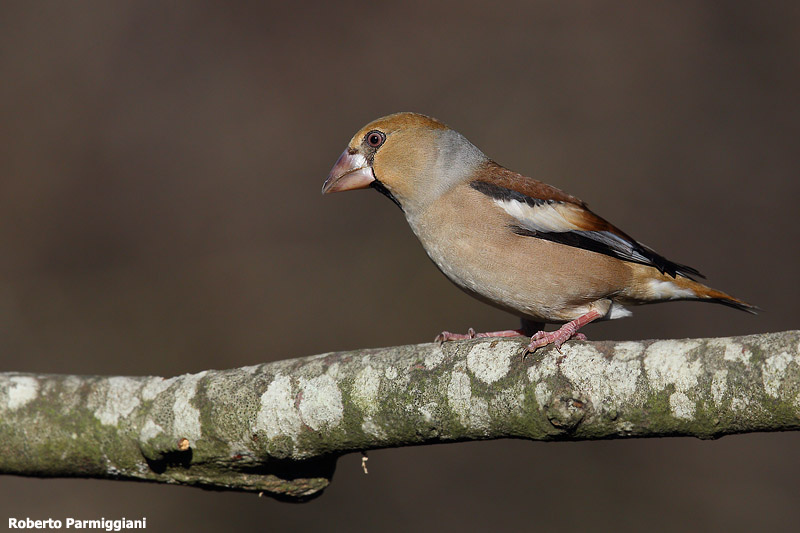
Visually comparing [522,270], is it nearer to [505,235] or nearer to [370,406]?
[505,235]

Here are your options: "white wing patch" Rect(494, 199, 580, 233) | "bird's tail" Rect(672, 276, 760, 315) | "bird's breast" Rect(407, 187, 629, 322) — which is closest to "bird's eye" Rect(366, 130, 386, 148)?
"bird's breast" Rect(407, 187, 629, 322)

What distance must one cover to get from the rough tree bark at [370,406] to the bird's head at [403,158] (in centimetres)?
125

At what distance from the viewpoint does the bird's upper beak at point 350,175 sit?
12.5 ft

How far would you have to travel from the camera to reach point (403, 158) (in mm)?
3746

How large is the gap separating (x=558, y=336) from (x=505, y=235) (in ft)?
2.38

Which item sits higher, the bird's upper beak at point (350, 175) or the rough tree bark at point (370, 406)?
the bird's upper beak at point (350, 175)

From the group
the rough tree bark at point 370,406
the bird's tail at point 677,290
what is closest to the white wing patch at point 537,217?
the bird's tail at point 677,290

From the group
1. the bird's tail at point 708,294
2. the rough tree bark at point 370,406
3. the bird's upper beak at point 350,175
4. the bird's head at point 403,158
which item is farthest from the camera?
the bird's upper beak at point 350,175

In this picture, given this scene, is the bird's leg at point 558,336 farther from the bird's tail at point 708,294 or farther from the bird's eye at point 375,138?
the bird's eye at point 375,138

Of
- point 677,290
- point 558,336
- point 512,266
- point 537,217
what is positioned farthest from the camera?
point 677,290

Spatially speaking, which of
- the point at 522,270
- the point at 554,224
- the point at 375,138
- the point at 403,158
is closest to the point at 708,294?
the point at 554,224

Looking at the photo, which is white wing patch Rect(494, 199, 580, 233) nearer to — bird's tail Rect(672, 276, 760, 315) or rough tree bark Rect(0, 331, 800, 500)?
bird's tail Rect(672, 276, 760, 315)

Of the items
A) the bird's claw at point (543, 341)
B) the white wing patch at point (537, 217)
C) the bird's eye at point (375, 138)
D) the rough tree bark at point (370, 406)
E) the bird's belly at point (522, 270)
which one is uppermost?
the bird's eye at point (375, 138)

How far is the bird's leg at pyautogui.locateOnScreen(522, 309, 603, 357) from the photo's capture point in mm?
2494
